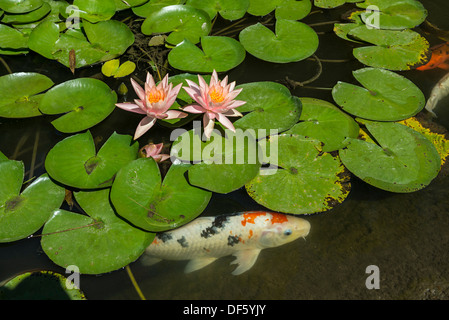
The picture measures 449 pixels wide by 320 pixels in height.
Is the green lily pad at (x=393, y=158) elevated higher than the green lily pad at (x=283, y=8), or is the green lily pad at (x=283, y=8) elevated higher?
the green lily pad at (x=283, y=8)

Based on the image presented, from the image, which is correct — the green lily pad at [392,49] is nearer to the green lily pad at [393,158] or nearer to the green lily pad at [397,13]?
the green lily pad at [397,13]

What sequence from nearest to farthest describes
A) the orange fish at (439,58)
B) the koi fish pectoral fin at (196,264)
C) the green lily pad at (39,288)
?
the green lily pad at (39,288), the koi fish pectoral fin at (196,264), the orange fish at (439,58)

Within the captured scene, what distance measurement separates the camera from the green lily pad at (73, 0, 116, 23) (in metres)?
3.14

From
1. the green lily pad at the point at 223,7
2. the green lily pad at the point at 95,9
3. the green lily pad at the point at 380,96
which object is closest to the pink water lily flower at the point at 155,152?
the green lily pad at the point at 380,96

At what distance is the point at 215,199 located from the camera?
2.37 metres

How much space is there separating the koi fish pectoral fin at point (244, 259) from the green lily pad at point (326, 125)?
2.82 feet

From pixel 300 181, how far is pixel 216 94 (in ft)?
2.56

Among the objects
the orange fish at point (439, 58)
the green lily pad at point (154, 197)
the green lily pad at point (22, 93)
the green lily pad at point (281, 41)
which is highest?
the green lily pad at point (281, 41)

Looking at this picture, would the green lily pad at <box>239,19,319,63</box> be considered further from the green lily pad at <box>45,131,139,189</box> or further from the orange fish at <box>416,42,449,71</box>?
the green lily pad at <box>45,131,139,189</box>

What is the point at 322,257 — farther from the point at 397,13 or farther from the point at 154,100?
the point at 397,13

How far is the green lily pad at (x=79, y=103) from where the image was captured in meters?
2.52
